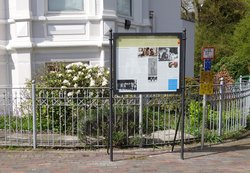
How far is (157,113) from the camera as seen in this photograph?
7.95 metres

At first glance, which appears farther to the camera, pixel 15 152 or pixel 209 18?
pixel 209 18

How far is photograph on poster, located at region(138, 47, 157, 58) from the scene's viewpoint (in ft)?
22.4

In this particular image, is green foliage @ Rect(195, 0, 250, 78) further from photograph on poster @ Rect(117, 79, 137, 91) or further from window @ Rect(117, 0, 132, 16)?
photograph on poster @ Rect(117, 79, 137, 91)

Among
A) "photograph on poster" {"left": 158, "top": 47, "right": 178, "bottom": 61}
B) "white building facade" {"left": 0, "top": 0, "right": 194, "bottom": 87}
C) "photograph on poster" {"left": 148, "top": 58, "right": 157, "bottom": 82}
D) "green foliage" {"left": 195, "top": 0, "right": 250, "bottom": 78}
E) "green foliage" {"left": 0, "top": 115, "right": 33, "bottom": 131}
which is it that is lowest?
"green foliage" {"left": 0, "top": 115, "right": 33, "bottom": 131}

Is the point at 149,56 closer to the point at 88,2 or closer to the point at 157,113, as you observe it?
the point at 157,113

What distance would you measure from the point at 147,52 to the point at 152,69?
304mm

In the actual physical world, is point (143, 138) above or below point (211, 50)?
below

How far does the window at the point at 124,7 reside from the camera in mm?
11762

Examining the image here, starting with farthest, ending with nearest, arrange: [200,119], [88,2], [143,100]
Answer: [88,2] < [200,119] < [143,100]

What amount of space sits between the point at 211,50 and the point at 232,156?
1.96 meters

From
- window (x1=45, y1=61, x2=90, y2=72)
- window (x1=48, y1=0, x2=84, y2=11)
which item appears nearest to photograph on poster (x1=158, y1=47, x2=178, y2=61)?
→ window (x1=45, y1=61, x2=90, y2=72)

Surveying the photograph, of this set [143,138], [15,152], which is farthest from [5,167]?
[143,138]

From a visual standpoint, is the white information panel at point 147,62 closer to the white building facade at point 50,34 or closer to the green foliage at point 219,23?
the white building facade at point 50,34

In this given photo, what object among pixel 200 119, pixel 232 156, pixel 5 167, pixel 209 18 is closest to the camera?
pixel 5 167
